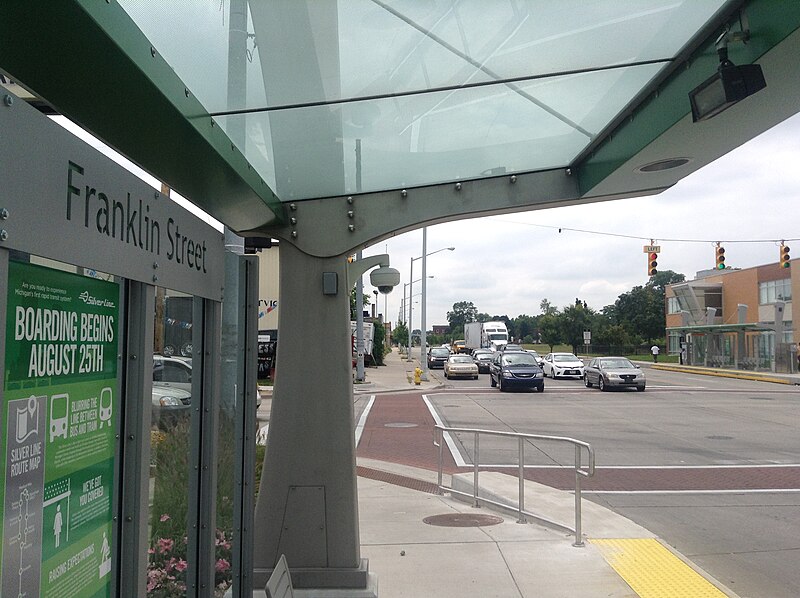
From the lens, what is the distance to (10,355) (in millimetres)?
1849

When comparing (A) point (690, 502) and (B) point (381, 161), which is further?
(A) point (690, 502)

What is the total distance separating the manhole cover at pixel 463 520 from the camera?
7.85 metres

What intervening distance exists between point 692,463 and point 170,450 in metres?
10.9

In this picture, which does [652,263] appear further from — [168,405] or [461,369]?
[168,405]

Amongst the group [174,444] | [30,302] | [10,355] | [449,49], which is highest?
[449,49]

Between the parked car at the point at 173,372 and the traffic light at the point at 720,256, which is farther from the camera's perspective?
the traffic light at the point at 720,256

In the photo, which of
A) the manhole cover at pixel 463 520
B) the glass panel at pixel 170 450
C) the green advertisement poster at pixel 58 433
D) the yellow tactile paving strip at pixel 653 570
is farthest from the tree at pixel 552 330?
the green advertisement poster at pixel 58 433

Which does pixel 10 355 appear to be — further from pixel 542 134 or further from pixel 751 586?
pixel 751 586

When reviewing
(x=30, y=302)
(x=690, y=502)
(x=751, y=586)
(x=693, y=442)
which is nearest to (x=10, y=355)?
(x=30, y=302)

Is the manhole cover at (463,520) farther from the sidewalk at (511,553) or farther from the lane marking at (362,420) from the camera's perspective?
the lane marking at (362,420)

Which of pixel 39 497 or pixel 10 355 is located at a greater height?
pixel 10 355

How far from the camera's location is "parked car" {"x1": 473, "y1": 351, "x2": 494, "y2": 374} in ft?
149

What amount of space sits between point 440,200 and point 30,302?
4.20m

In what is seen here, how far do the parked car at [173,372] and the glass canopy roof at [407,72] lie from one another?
4.01 ft
